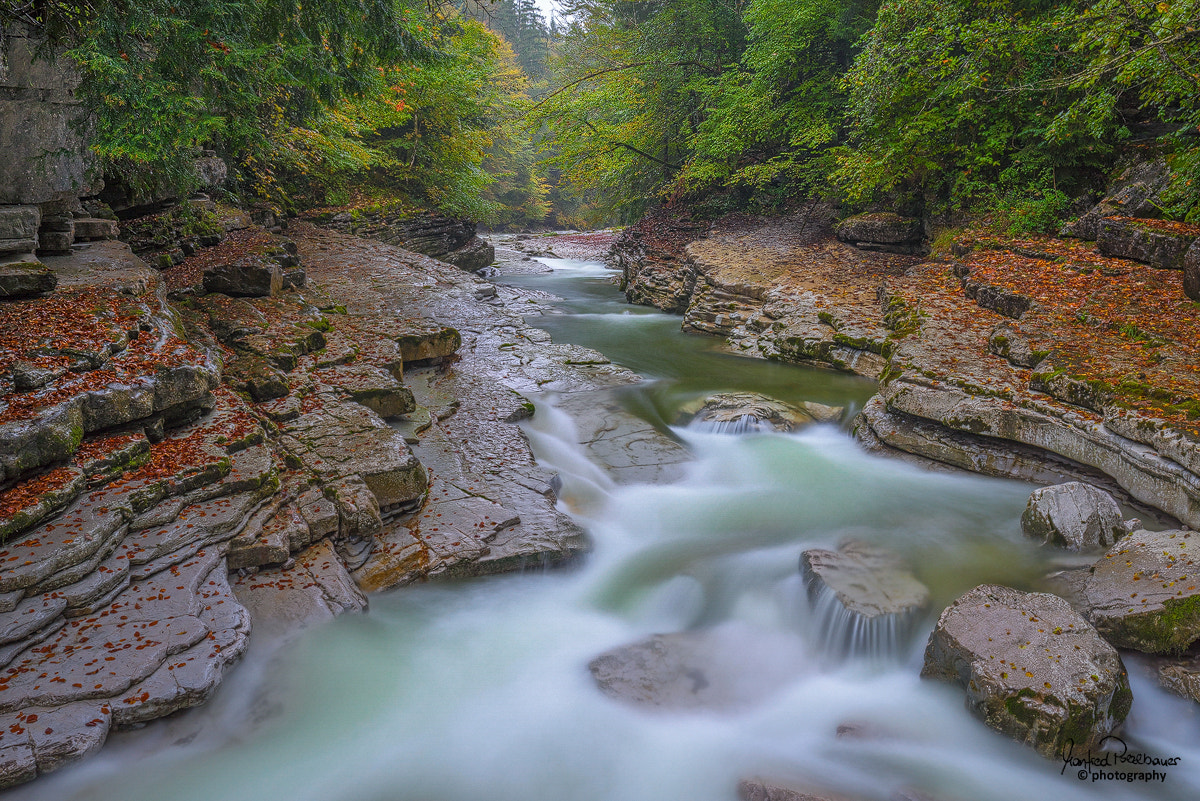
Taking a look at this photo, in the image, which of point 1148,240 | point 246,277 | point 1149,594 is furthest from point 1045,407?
point 246,277

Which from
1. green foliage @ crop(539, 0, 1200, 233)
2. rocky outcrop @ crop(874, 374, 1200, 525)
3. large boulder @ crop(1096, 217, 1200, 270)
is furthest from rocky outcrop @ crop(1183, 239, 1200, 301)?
rocky outcrop @ crop(874, 374, 1200, 525)

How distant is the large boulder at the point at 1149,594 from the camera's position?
4.11 m

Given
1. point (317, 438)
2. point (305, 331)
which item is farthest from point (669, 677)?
point (305, 331)

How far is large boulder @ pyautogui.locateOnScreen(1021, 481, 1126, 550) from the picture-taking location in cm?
532

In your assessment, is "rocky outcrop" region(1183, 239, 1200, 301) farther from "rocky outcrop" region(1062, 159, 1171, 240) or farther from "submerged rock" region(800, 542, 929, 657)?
"submerged rock" region(800, 542, 929, 657)

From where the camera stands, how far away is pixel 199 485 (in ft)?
15.9

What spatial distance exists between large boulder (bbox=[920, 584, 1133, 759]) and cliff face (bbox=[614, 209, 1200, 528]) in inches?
79.1

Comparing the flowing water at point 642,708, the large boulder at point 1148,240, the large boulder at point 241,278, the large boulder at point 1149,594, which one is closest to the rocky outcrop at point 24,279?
the large boulder at point 241,278

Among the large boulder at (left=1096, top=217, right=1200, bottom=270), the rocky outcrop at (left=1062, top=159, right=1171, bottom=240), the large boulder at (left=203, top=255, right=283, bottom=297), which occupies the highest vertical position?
the rocky outcrop at (left=1062, top=159, right=1171, bottom=240)

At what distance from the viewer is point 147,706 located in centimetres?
358

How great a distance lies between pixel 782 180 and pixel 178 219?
16027 mm

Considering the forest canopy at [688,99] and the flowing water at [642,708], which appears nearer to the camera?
the flowing water at [642,708]

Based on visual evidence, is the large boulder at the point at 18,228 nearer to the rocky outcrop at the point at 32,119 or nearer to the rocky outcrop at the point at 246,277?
the rocky outcrop at the point at 32,119

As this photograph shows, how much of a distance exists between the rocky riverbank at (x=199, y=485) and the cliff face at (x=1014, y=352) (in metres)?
4.78
